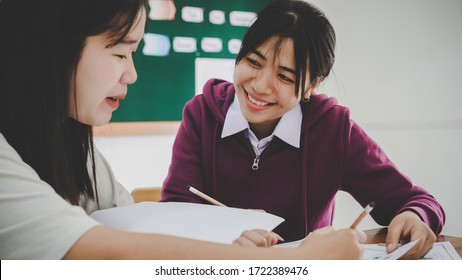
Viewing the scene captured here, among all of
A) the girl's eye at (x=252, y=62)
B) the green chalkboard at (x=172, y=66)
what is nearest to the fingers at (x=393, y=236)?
the girl's eye at (x=252, y=62)

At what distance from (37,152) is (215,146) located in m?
0.42

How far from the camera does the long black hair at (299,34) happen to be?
800 millimetres

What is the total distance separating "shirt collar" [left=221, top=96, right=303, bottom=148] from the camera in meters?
0.87

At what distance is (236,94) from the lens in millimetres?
921

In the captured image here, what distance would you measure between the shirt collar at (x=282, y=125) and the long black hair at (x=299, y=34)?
0.08 m

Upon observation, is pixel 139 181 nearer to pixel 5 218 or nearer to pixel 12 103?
pixel 12 103

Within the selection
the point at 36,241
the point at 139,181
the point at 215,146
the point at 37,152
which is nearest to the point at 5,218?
the point at 36,241

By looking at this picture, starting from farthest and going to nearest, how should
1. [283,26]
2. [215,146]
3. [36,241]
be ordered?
[215,146], [283,26], [36,241]

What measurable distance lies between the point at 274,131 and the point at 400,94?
2.32 feet

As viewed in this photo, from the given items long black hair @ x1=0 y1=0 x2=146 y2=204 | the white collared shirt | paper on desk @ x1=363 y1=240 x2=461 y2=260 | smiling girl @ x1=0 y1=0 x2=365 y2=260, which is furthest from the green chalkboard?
paper on desk @ x1=363 y1=240 x2=461 y2=260

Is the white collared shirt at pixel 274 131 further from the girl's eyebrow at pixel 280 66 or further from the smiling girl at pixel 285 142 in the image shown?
the girl's eyebrow at pixel 280 66

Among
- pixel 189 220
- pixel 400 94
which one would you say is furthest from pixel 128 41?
pixel 400 94
